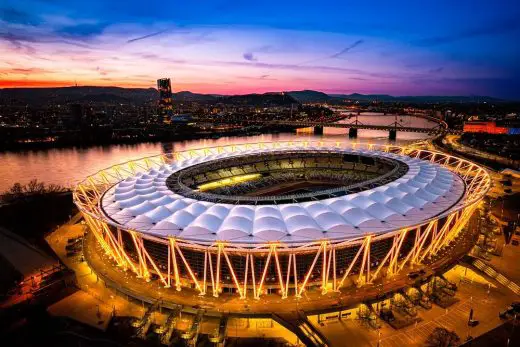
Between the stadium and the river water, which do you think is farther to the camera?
the river water

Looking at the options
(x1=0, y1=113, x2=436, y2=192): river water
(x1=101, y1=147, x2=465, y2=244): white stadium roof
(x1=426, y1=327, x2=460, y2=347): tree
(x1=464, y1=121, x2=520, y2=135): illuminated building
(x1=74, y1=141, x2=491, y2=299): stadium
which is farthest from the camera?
(x1=464, y1=121, x2=520, y2=135): illuminated building

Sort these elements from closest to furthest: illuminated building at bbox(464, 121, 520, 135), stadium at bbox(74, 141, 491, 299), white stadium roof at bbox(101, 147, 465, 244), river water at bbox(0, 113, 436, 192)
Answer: stadium at bbox(74, 141, 491, 299)
white stadium roof at bbox(101, 147, 465, 244)
river water at bbox(0, 113, 436, 192)
illuminated building at bbox(464, 121, 520, 135)

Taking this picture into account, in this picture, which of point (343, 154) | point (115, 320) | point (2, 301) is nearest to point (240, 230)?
point (115, 320)

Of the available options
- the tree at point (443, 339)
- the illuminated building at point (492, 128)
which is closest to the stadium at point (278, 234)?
the tree at point (443, 339)

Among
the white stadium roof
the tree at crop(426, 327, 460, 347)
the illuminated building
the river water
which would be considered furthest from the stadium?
the illuminated building

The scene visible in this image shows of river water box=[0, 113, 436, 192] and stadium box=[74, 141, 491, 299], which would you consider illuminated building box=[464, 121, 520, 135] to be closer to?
river water box=[0, 113, 436, 192]

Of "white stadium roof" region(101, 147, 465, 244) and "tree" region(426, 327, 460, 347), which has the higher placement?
"white stadium roof" region(101, 147, 465, 244)

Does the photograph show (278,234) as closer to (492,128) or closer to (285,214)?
(285,214)

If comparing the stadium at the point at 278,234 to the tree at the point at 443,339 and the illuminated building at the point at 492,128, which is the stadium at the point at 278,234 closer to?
A: the tree at the point at 443,339

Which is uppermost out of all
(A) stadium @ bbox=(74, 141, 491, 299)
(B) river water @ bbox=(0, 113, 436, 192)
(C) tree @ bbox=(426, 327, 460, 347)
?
(A) stadium @ bbox=(74, 141, 491, 299)
